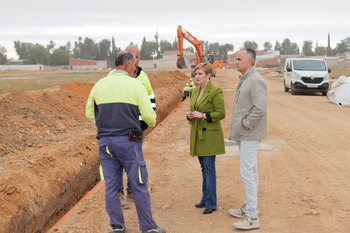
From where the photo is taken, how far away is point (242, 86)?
15.8 feet

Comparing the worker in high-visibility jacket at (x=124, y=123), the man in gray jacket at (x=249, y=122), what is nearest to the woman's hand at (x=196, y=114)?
the man in gray jacket at (x=249, y=122)

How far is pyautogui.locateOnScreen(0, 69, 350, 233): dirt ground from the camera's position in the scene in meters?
5.27

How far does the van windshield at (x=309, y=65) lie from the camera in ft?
71.4

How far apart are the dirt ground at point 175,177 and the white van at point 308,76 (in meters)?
9.03

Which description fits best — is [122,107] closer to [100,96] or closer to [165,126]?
[100,96]

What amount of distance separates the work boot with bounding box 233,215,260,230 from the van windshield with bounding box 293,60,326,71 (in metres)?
18.2

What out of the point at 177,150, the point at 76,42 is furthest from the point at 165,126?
the point at 76,42

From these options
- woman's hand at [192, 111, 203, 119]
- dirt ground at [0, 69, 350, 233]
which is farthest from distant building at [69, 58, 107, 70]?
woman's hand at [192, 111, 203, 119]

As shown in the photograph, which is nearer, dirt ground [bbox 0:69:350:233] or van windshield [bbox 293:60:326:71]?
dirt ground [bbox 0:69:350:233]

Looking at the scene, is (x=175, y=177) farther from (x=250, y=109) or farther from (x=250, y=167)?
(x=250, y=109)

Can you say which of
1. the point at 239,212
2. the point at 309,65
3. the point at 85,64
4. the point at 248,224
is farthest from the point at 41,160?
the point at 85,64

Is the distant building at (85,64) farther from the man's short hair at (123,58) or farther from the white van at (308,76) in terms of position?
the man's short hair at (123,58)

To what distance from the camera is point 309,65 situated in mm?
22016

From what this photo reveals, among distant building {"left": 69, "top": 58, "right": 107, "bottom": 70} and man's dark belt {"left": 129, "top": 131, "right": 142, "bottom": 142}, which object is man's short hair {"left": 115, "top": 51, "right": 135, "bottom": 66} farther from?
distant building {"left": 69, "top": 58, "right": 107, "bottom": 70}
